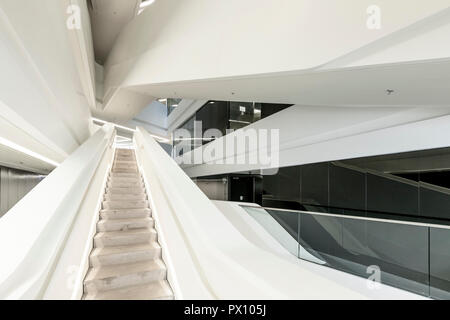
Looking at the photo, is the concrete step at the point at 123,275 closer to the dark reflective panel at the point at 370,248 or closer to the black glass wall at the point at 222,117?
the dark reflective panel at the point at 370,248

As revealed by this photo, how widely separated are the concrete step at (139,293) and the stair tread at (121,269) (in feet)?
0.45

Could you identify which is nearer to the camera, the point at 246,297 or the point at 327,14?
the point at 246,297

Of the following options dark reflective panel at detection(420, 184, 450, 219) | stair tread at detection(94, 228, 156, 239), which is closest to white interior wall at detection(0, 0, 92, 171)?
stair tread at detection(94, 228, 156, 239)

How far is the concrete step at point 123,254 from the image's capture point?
2.56 metres

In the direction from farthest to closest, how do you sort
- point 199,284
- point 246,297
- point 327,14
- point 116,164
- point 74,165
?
point 116,164 → point 327,14 → point 74,165 → point 199,284 → point 246,297

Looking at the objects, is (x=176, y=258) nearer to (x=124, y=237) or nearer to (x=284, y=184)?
(x=124, y=237)

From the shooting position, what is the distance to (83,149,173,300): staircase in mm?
2271

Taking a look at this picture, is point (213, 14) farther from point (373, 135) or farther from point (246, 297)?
point (246, 297)

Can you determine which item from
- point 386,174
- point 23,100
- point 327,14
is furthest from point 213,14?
point 386,174

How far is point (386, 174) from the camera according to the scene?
17.5 feet

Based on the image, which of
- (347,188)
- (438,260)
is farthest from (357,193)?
(438,260)

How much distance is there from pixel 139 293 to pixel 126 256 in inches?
19.9

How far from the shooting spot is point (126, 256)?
8.75 ft

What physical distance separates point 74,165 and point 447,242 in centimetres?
467
